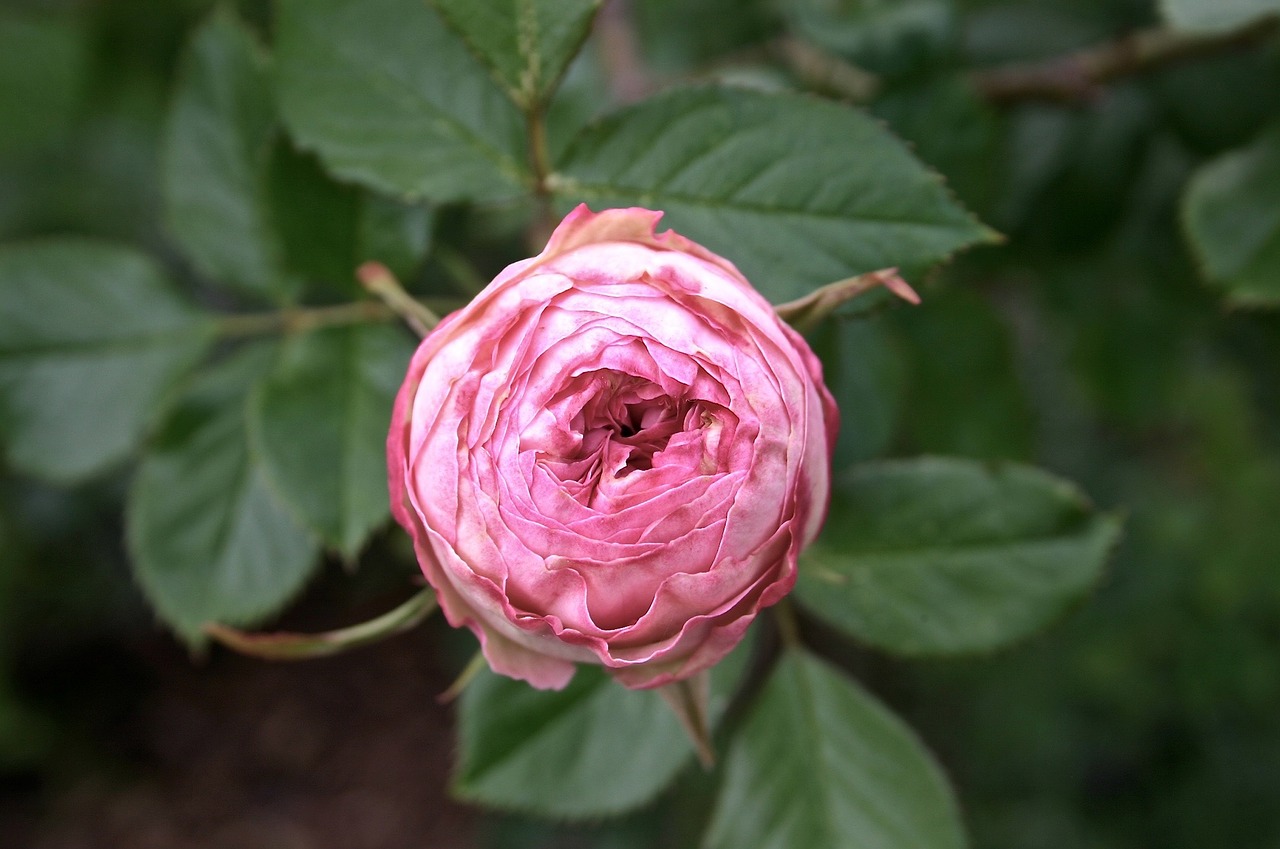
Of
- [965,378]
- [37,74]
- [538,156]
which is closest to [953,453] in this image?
[965,378]

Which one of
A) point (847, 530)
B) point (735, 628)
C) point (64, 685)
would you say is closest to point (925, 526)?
point (847, 530)

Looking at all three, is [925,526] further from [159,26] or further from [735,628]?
[159,26]

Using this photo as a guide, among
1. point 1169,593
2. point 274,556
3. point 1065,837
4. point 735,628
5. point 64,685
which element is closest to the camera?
point 735,628

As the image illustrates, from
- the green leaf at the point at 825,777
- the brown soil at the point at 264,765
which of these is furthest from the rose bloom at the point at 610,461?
the brown soil at the point at 264,765

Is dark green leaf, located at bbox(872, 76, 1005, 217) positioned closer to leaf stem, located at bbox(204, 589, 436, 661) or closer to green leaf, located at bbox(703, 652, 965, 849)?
green leaf, located at bbox(703, 652, 965, 849)

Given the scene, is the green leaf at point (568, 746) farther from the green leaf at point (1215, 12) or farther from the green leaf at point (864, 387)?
the green leaf at point (1215, 12)

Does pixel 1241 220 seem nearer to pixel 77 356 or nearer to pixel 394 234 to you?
pixel 394 234
